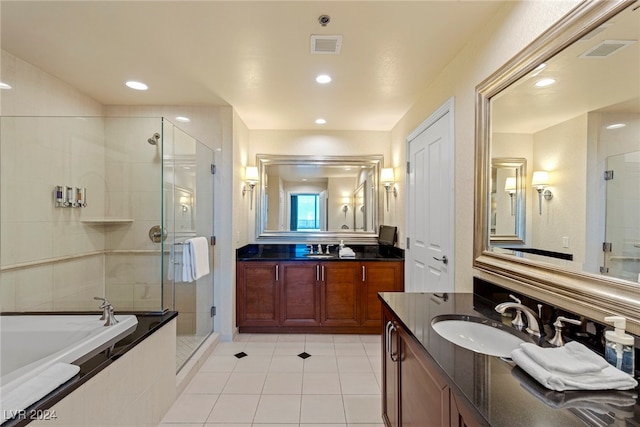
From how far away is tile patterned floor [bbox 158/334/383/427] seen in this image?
191cm

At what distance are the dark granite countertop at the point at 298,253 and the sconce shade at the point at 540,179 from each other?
202 cm

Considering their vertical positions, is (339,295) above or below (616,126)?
below

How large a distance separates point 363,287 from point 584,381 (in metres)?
2.52

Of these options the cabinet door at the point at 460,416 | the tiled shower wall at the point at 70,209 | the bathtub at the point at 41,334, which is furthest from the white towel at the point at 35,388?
the cabinet door at the point at 460,416

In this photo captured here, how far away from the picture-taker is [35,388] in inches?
43.1

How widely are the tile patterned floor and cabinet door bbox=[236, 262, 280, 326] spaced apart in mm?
222

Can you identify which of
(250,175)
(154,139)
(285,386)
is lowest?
(285,386)

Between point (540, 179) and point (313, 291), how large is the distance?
8.13 ft

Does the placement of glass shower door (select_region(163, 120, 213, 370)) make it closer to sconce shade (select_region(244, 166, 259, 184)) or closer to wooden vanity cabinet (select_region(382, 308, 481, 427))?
sconce shade (select_region(244, 166, 259, 184))

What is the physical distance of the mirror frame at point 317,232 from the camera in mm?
3801

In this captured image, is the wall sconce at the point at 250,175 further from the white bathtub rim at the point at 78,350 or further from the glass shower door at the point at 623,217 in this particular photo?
the glass shower door at the point at 623,217

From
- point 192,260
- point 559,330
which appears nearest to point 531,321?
point 559,330

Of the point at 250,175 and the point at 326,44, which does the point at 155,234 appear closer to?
the point at 250,175

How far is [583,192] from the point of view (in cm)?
108
